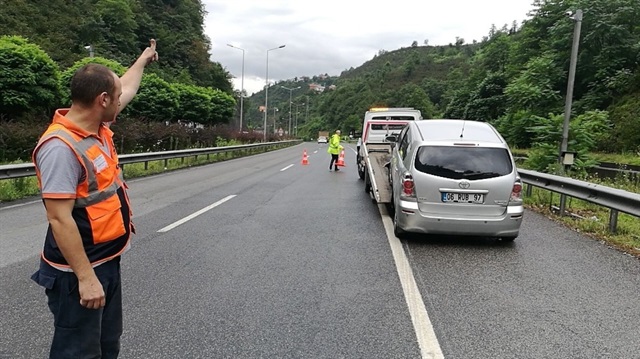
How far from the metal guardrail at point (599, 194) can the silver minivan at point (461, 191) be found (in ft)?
5.29

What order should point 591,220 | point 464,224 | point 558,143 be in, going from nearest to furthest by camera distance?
point 464,224 → point 591,220 → point 558,143

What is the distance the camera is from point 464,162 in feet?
21.7

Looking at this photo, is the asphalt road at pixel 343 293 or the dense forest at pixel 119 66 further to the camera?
the dense forest at pixel 119 66

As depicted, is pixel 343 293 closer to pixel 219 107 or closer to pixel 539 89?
pixel 539 89

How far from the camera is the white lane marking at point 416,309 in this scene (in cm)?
344

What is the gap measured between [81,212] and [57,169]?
0.78 feet

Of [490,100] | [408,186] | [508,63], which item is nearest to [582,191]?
[408,186]

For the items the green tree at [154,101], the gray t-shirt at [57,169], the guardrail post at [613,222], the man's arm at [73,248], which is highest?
the green tree at [154,101]

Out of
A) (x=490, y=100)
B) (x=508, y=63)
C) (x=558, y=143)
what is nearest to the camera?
(x=558, y=143)

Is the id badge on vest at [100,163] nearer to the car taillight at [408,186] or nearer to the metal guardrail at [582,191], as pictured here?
the car taillight at [408,186]

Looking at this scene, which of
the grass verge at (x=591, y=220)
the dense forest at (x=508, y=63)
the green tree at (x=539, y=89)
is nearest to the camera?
the grass verge at (x=591, y=220)

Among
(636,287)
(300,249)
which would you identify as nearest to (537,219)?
(636,287)

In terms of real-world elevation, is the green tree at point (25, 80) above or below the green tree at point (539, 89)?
below

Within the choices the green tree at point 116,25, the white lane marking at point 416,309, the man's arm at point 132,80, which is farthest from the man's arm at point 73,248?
the green tree at point 116,25
